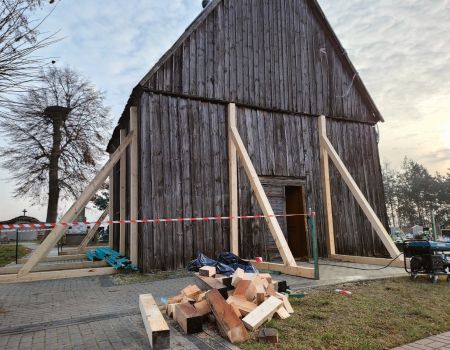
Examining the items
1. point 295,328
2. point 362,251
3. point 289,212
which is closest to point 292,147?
point 289,212

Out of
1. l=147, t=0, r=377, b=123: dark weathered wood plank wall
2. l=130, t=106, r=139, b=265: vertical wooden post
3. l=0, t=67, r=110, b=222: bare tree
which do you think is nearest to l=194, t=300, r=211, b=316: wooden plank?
l=130, t=106, r=139, b=265: vertical wooden post

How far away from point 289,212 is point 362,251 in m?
3.03

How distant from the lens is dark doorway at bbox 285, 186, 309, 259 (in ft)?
36.3

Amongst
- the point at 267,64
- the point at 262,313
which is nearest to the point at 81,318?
the point at 262,313

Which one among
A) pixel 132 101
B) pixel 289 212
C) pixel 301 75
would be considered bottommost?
pixel 289 212

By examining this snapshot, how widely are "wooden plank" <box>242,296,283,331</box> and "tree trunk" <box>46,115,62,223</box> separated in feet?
78.6

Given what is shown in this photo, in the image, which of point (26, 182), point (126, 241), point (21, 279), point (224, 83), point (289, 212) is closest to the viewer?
point (21, 279)

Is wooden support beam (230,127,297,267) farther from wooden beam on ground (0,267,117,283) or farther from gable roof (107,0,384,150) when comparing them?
wooden beam on ground (0,267,117,283)

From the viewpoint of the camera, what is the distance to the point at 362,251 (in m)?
11.9

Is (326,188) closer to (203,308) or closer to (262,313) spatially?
(262,313)

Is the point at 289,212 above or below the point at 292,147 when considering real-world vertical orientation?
below

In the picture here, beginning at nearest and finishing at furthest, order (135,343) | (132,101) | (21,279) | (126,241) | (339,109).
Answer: (135,343)
(21,279)
(132,101)
(126,241)
(339,109)

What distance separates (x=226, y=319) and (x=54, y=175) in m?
24.2

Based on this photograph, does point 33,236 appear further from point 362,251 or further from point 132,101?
point 362,251
